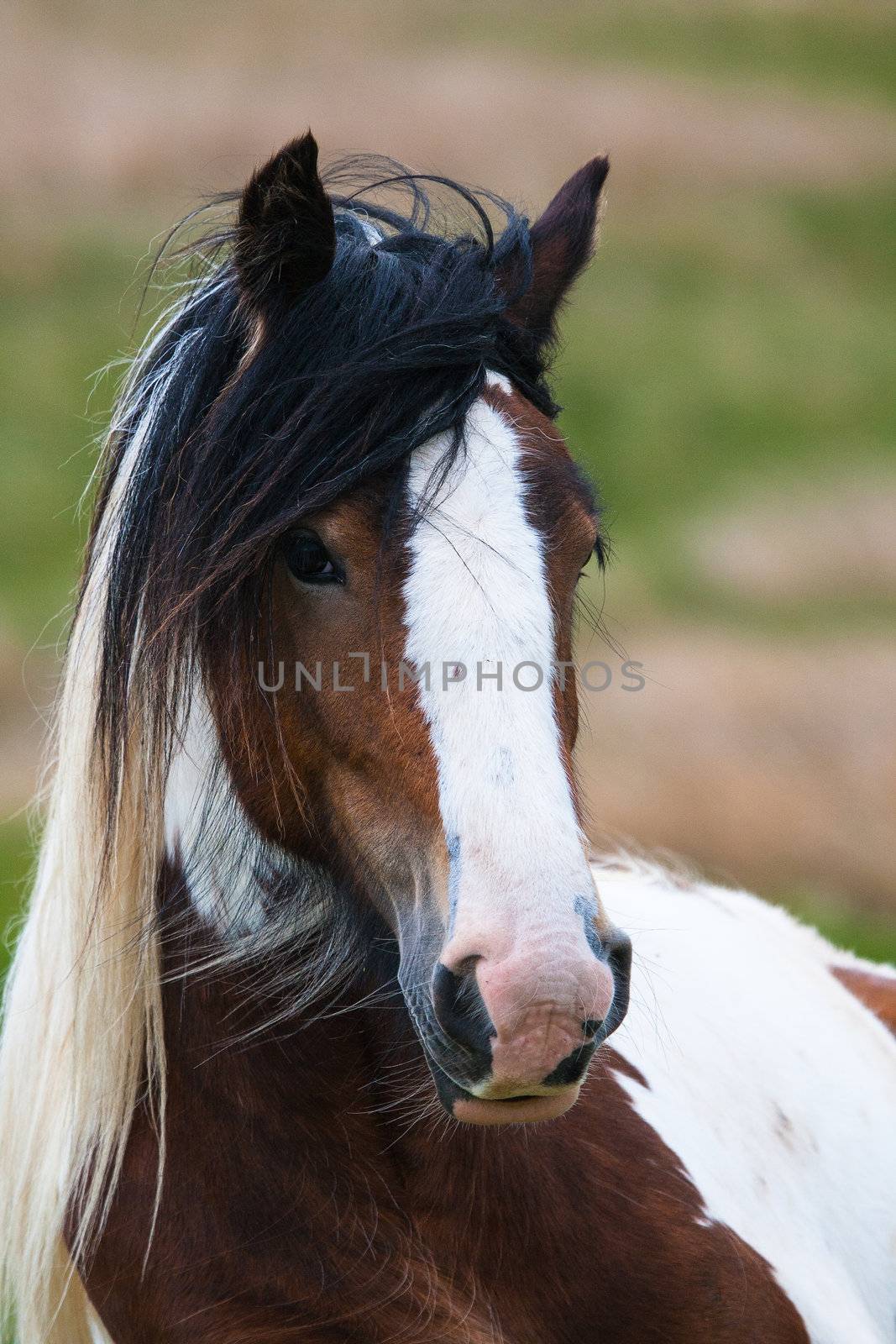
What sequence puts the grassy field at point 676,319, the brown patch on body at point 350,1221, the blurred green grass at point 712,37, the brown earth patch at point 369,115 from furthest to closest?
the blurred green grass at point 712,37 → the brown earth patch at point 369,115 → the grassy field at point 676,319 → the brown patch on body at point 350,1221

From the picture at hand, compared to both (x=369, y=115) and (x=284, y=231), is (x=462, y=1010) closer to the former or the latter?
(x=284, y=231)

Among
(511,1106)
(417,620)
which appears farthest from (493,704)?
(511,1106)

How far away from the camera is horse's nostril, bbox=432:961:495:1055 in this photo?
1.82m

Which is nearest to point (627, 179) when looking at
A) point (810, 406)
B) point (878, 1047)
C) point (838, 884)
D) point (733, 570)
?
point (810, 406)

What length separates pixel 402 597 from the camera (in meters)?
2.02

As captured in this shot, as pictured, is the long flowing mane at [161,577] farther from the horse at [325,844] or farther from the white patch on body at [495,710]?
the white patch on body at [495,710]

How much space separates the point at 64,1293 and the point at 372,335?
1689 mm

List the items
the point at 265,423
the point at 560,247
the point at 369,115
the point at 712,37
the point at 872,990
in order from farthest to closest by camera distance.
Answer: the point at 712,37 < the point at 369,115 < the point at 872,990 < the point at 560,247 < the point at 265,423

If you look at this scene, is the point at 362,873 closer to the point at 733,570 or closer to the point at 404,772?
the point at 404,772

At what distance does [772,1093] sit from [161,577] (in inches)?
70.5

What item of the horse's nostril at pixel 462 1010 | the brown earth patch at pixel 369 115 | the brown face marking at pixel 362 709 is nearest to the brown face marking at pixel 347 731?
the brown face marking at pixel 362 709

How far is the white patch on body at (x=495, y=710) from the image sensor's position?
1.79 m

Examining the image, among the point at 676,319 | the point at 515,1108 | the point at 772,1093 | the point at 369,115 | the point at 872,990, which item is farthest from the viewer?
the point at 369,115

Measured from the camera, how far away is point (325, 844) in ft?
7.32
